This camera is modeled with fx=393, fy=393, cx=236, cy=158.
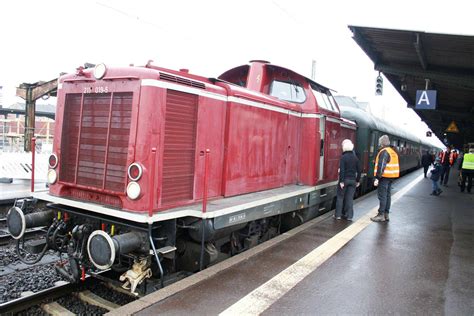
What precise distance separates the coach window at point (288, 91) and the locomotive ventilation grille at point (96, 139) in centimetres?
324

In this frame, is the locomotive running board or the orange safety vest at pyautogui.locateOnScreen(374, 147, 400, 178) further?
the orange safety vest at pyautogui.locateOnScreen(374, 147, 400, 178)

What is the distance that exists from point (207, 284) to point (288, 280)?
91cm

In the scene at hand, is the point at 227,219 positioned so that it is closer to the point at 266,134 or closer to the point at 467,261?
the point at 266,134

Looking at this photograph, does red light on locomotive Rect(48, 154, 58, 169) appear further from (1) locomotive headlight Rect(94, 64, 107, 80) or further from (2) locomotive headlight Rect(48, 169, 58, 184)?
(1) locomotive headlight Rect(94, 64, 107, 80)

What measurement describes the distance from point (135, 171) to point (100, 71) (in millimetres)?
1264

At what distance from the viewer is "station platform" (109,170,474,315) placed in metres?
3.70

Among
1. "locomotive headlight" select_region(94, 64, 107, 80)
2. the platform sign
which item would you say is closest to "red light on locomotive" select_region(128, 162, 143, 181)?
"locomotive headlight" select_region(94, 64, 107, 80)

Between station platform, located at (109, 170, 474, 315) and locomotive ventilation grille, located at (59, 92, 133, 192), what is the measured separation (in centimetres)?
144

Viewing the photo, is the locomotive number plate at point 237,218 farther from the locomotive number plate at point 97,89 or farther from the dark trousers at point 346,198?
the dark trousers at point 346,198

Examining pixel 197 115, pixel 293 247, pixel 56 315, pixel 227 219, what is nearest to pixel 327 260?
pixel 293 247

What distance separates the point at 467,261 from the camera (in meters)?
5.41

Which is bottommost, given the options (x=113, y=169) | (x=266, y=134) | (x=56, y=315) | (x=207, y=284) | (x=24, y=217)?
(x=56, y=315)

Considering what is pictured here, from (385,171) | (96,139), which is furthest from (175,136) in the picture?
(385,171)

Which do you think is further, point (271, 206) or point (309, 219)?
point (309, 219)
